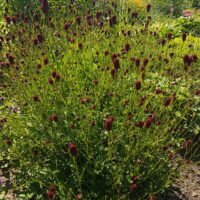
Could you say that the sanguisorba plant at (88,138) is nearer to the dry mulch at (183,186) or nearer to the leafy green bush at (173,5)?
the dry mulch at (183,186)

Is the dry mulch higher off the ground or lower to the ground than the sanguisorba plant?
lower

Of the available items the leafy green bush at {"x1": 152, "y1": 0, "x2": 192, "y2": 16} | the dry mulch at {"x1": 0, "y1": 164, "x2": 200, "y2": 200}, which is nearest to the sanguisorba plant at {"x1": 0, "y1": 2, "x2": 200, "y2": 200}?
the dry mulch at {"x1": 0, "y1": 164, "x2": 200, "y2": 200}

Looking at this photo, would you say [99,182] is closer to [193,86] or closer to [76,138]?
[76,138]

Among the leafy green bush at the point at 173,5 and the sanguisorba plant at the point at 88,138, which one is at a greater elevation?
the sanguisorba plant at the point at 88,138

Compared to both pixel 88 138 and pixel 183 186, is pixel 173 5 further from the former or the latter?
pixel 88 138

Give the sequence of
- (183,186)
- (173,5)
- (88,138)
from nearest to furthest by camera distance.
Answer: (88,138)
(183,186)
(173,5)

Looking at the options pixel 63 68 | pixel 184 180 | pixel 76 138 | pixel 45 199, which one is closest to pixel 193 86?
pixel 184 180

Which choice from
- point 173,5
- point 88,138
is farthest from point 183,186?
point 173,5

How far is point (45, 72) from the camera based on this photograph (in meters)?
3.10

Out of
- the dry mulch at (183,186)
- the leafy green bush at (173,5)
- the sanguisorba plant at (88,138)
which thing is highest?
the sanguisorba plant at (88,138)

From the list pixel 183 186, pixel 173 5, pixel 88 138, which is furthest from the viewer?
pixel 173 5

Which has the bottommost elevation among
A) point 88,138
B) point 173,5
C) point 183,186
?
point 173,5

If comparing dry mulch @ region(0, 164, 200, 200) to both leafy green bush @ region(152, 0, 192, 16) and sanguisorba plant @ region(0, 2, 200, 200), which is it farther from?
leafy green bush @ region(152, 0, 192, 16)

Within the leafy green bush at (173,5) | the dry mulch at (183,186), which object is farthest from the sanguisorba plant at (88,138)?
the leafy green bush at (173,5)
